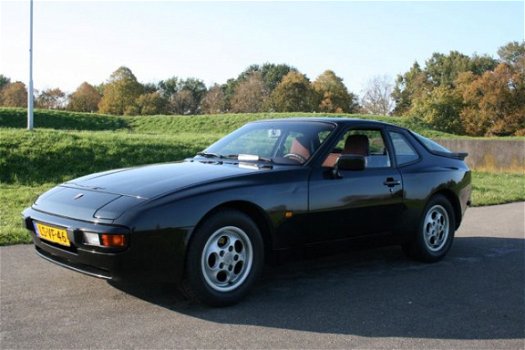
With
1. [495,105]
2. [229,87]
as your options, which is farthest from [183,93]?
[495,105]

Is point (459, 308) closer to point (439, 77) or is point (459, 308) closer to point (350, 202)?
point (350, 202)

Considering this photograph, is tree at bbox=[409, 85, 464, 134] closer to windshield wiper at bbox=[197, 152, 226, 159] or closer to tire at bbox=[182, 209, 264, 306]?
windshield wiper at bbox=[197, 152, 226, 159]

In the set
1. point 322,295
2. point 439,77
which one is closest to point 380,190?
point 322,295

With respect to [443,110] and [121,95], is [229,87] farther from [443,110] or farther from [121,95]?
[443,110]

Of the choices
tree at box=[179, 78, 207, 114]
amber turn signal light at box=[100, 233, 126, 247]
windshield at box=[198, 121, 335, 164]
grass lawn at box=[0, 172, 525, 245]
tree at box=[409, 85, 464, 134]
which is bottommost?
grass lawn at box=[0, 172, 525, 245]

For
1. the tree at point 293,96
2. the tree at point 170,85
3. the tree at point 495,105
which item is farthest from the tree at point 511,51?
the tree at point 170,85

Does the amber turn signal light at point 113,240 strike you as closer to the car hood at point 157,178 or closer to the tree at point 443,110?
the car hood at point 157,178

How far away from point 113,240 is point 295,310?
1.44 metres

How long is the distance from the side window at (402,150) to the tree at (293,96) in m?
61.5

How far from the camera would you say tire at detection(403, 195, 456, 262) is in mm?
5633

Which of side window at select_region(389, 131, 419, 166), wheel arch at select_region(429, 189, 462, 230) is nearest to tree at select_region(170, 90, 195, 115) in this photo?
wheel arch at select_region(429, 189, 462, 230)

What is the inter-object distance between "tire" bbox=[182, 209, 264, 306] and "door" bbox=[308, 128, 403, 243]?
627mm

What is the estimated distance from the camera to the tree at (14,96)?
7219 centimetres

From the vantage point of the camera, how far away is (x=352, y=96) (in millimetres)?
77625
